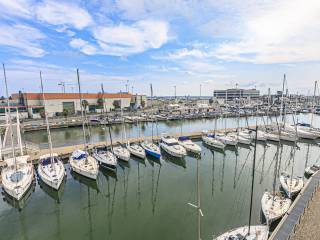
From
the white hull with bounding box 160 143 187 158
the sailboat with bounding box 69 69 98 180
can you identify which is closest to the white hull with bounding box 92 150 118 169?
the sailboat with bounding box 69 69 98 180

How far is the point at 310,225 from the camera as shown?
1612 cm

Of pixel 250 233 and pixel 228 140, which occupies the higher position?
pixel 228 140

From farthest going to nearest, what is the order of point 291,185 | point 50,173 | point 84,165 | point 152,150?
1. point 152,150
2. point 84,165
3. point 50,173
4. point 291,185

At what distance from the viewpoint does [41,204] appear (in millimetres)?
24547

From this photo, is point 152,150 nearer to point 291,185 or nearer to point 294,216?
point 291,185

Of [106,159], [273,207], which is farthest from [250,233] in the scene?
[106,159]

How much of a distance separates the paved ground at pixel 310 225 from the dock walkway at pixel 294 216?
0.59 ft

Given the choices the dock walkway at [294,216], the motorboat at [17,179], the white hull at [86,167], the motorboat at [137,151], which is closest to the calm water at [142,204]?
the white hull at [86,167]

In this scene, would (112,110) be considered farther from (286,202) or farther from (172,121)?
(286,202)

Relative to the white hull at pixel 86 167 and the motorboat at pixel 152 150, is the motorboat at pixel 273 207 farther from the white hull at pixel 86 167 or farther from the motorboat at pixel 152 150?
the white hull at pixel 86 167

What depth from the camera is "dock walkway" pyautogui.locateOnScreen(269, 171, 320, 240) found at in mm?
15523

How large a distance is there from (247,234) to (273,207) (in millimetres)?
5599

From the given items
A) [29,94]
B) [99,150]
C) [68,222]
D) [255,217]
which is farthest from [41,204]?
[29,94]

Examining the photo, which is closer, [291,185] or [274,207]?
[274,207]
